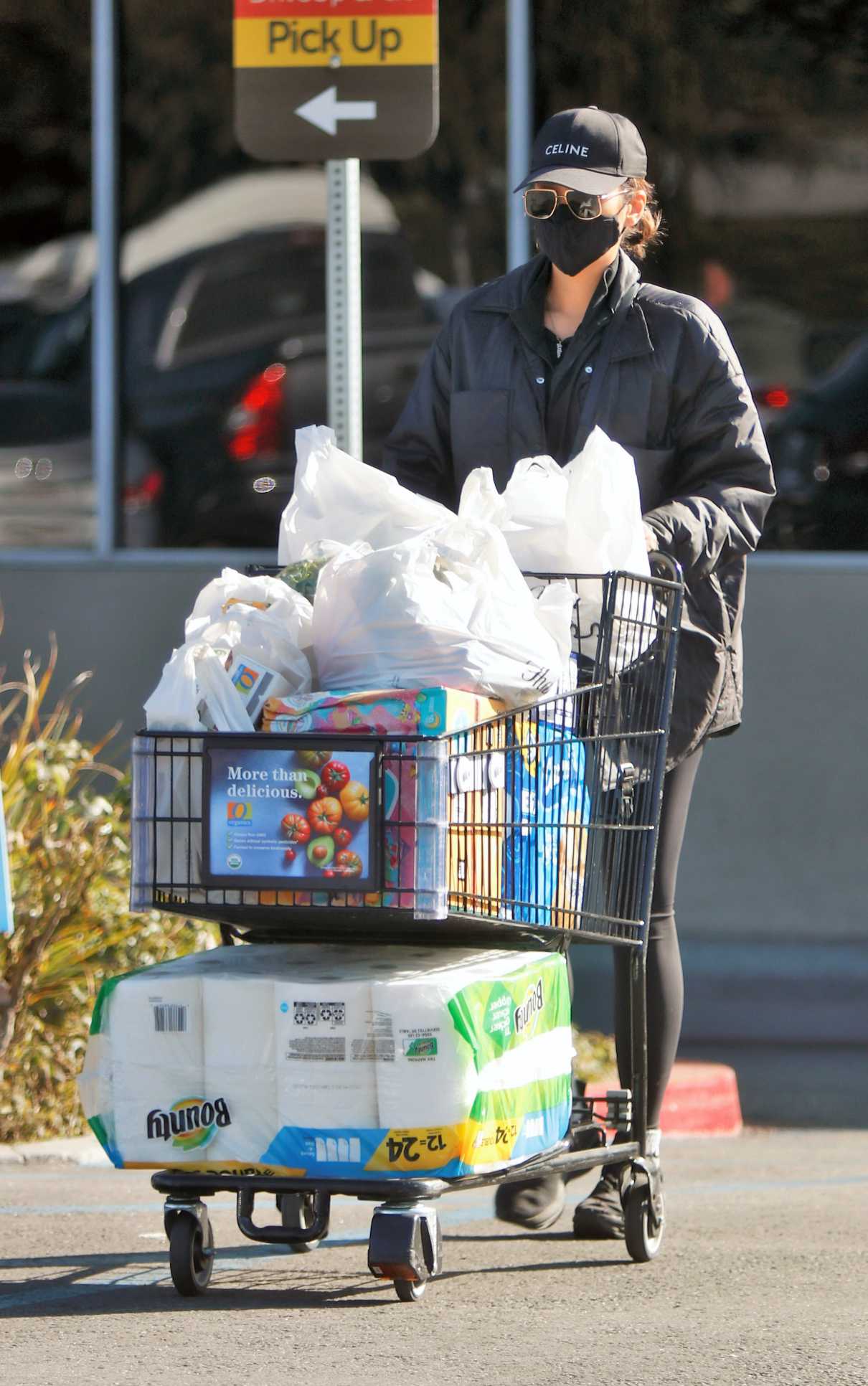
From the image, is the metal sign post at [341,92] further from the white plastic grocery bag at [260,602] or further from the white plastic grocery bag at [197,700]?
the white plastic grocery bag at [197,700]

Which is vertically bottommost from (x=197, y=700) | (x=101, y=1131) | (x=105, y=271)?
(x=101, y=1131)

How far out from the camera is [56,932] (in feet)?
18.8

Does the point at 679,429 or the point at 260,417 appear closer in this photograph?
the point at 679,429

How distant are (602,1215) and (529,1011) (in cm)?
78

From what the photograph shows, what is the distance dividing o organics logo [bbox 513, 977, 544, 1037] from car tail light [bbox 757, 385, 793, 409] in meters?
4.35

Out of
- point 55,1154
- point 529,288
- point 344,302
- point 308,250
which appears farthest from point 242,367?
point 529,288

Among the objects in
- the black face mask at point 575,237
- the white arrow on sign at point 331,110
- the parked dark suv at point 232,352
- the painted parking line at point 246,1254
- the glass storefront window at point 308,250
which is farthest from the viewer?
the parked dark suv at point 232,352

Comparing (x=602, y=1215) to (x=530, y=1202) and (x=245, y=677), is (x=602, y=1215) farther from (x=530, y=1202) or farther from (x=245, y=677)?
(x=245, y=677)

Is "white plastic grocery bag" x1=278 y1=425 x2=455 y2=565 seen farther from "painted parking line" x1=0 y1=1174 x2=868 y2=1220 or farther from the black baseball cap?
"painted parking line" x1=0 y1=1174 x2=868 y2=1220

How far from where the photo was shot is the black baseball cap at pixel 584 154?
4.45 metres

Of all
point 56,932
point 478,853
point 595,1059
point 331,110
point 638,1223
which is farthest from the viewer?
point 595,1059

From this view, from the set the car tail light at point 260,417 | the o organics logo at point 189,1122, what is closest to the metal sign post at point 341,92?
the o organics logo at point 189,1122

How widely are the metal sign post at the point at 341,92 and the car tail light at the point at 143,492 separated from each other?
3.01 meters

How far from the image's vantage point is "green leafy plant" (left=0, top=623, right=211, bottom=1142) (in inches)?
222
